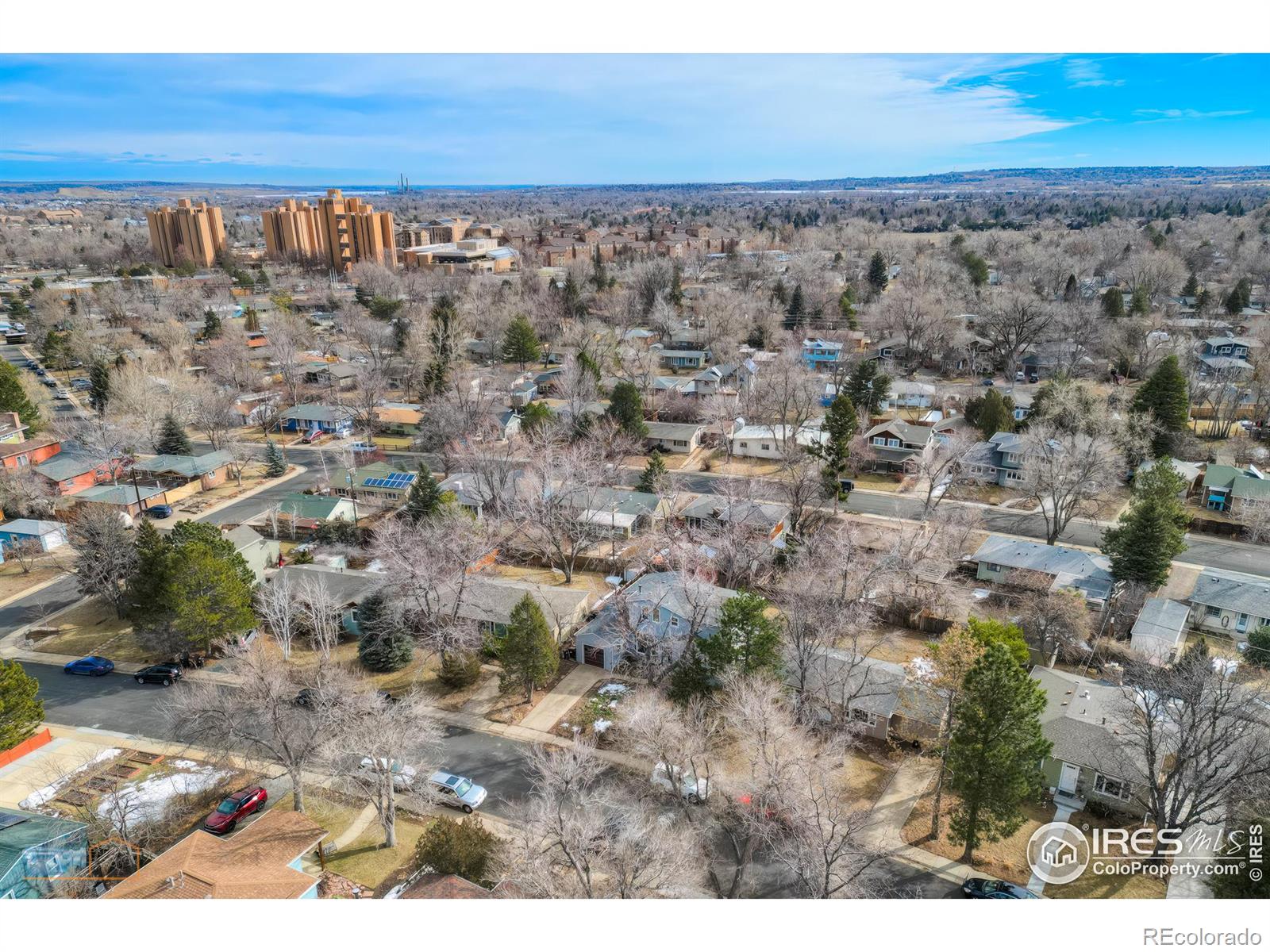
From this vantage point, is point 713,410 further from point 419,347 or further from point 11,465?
point 11,465

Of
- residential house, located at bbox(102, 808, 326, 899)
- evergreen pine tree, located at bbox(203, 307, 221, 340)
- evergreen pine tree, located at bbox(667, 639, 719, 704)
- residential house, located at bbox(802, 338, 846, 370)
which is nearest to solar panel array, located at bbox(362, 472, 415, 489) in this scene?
evergreen pine tree, located at bbox(667, 639, 719, 704)

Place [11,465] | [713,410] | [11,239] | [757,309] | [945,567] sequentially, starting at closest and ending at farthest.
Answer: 1. [945,567]
2. [11,465]
3. [713,410]
4. [757,309]
5. [11,239]

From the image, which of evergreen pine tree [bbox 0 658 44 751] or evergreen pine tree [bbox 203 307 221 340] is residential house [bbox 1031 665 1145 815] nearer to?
evergreen pine tree [bbox 0 658 44 751]

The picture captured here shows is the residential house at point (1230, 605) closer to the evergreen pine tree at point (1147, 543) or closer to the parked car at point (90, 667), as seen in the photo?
A: the evergreen pine tree at point (1147, 543)

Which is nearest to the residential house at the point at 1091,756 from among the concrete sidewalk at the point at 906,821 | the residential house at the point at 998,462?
the concrete sidewalk at the point at 906,821

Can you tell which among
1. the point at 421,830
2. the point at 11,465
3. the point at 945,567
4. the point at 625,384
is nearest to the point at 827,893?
the point at 421,830
